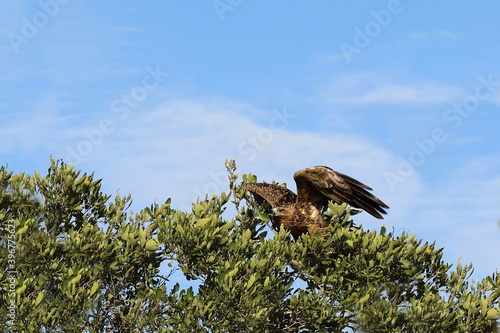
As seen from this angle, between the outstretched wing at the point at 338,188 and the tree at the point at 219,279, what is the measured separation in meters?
0.45

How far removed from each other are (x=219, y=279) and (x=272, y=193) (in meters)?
4.74

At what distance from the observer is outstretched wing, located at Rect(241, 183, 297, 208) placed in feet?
71.9

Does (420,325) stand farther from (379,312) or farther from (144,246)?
(144,246)

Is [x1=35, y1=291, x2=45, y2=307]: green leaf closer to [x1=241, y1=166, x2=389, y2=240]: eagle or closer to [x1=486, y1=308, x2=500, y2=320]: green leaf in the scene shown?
[x1=241, y1=166, x2=389, y2=240]: eagle

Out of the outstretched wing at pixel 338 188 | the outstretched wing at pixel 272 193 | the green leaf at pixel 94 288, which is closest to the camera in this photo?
the green leaf at pixel 94 288

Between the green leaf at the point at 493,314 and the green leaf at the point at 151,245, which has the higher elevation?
the green leaf at the point at 151,245

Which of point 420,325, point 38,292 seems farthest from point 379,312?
point 38,292

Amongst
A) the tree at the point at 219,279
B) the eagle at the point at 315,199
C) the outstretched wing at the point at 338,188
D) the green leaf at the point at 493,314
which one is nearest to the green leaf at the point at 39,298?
the tree at the point at 219,279

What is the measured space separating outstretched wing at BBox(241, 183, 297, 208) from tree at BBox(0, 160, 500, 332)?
5.09 ft

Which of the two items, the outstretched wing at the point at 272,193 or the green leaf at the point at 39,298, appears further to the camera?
the outstretched wing at the point at 272,193

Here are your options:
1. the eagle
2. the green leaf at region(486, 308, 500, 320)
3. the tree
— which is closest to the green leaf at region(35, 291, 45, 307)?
the tree

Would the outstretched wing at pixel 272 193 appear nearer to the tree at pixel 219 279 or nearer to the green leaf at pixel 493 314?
the tree at pixel 219 279

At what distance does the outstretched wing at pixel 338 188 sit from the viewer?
2089 cm

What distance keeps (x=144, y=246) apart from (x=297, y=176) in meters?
4.91
